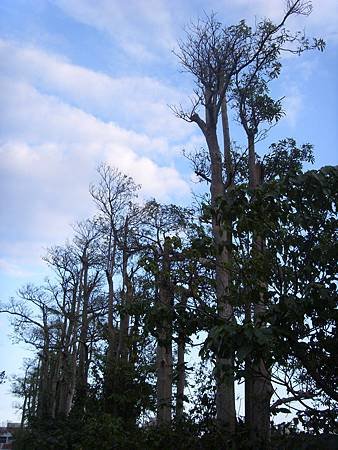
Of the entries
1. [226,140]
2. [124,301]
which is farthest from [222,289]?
[226,140]

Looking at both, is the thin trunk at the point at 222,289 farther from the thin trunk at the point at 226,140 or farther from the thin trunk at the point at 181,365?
the thin trunk at the point at 226,140

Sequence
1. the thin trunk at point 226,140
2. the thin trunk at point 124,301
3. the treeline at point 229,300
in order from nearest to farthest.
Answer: the treeline at point 229,300
the thin trunk at point 226,140
the thin trunk at point 124,301

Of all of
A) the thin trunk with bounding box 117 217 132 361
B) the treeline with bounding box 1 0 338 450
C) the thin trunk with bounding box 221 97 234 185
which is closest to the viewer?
the treeline with bounding box 1 0 338 450

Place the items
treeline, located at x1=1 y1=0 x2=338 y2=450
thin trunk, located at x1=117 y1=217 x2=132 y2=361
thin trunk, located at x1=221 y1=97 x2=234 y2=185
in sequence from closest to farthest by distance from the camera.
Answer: treeline, located at x1=1 y1=0 x2=338 y2=450 < thin trunk, located at x1=221 y1=97 x2=234 y2=185 < thin trunk, located at x1=117 y1=217 x2=132 y2=361

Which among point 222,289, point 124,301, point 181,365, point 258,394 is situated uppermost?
point 124,301

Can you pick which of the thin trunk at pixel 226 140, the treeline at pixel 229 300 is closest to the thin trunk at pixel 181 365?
the treeline at pixel 229 300

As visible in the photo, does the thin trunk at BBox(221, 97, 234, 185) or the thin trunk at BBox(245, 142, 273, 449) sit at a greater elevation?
the thin trunk at BBox(221, 97, 234, 185)

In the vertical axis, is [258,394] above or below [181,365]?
below

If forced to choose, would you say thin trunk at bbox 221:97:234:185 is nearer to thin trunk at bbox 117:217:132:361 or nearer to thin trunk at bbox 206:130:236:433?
thin trunk at bbox 206:130:236:433

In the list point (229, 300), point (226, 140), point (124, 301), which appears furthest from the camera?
point (226, 140)

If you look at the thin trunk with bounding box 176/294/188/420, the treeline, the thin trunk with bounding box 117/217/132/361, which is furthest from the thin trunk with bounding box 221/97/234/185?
the thin trunk with bounding box 176/294/188/420

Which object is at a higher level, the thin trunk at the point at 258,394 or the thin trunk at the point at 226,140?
the thin trunk at the point at 226,140

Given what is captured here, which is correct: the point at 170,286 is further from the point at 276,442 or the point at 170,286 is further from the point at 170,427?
the point at 170,427

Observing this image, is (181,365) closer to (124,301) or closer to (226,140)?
(124,301)
